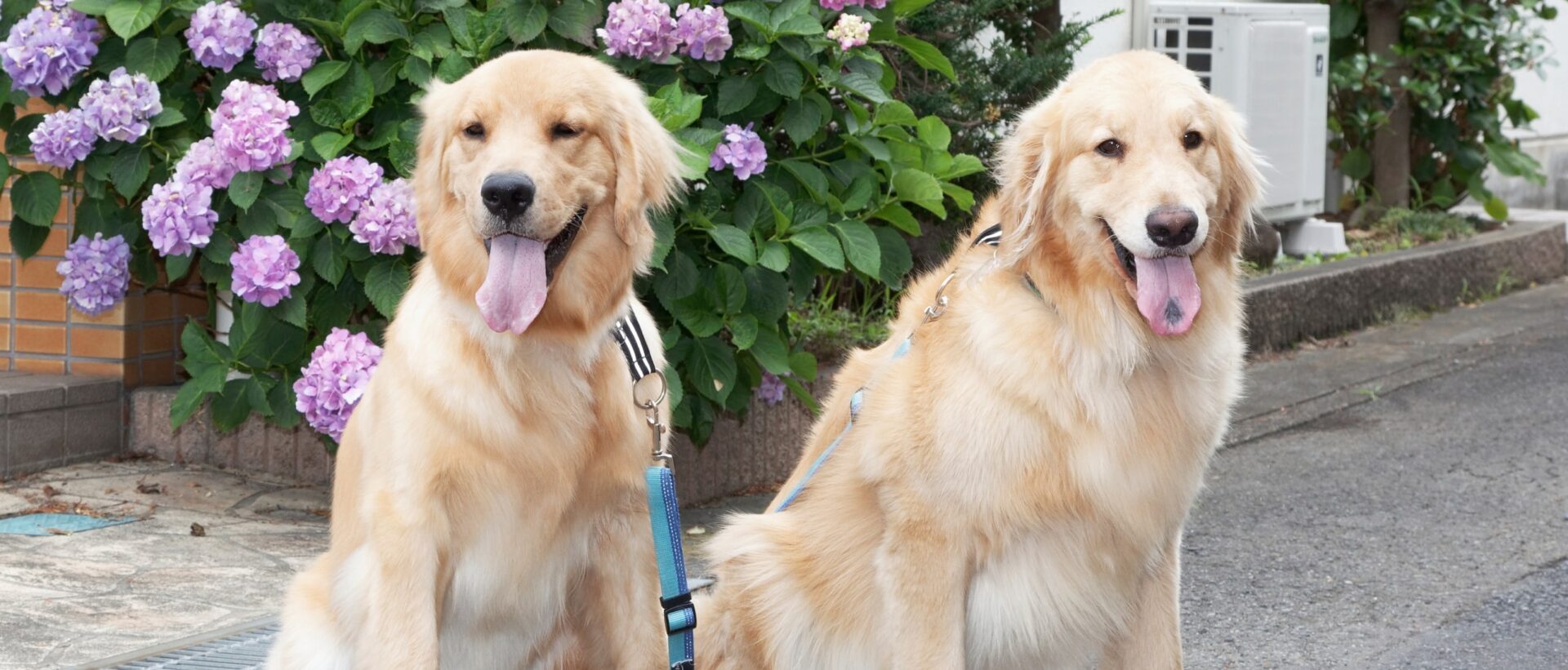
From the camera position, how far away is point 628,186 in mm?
3199

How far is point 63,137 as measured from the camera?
184 inches

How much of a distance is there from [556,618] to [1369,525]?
3252mm

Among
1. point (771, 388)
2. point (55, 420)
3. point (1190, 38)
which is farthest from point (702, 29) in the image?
point (1190, 38)

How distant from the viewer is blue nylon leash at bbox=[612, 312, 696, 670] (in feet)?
10.6

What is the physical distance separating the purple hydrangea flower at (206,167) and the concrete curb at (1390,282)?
5.10 m

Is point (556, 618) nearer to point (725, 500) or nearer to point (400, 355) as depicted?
point (400, 355)

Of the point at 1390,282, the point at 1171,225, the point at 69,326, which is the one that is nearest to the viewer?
the point at 1171,225

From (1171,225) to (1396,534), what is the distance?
2877 millimetres

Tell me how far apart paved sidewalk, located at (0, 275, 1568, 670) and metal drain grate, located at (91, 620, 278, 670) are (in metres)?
0.06

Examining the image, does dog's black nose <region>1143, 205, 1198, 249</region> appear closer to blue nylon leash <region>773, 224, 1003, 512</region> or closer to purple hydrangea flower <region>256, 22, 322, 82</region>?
blue nylon leash <region>773, 224, 1003, 512</region>

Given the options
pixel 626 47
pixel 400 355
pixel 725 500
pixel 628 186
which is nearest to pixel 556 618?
pixel 400 355

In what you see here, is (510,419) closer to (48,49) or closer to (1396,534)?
(48,49)

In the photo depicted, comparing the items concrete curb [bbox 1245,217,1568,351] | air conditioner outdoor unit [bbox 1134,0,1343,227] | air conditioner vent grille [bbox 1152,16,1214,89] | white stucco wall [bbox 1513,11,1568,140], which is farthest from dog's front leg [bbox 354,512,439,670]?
white stucco wall [bbox 1513,11,1568,140]

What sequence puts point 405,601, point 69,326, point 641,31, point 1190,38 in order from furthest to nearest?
point 1190,38, point 69,326, point 641,31, point 405,601
